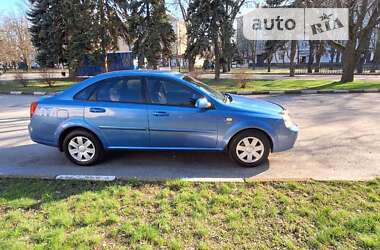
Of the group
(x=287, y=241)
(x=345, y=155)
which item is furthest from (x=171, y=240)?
(x=345, y=155)

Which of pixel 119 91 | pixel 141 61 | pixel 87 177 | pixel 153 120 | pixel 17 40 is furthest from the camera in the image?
pixel 17 40

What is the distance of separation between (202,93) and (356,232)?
9.29 ft

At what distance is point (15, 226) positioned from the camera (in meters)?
3.18

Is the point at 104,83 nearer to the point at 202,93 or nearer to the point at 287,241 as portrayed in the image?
the point at 202,93

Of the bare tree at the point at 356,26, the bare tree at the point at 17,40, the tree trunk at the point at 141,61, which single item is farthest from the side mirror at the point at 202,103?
the bare tree at the point at 17,40

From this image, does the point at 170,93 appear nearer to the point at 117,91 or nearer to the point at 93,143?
the point at 117,91

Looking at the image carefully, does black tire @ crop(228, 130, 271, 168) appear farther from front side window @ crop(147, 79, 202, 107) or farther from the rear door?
the rear door

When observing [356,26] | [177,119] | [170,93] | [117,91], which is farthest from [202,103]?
[356,26]

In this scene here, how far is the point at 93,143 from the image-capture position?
5074 millimetres

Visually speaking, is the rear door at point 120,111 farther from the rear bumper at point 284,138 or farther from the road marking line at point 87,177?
the rear bumper at point 284,138

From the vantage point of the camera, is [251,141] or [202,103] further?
[251,141]

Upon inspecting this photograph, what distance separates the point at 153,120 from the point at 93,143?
1093 millimetres

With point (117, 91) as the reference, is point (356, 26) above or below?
above

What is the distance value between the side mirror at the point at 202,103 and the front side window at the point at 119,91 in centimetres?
89
